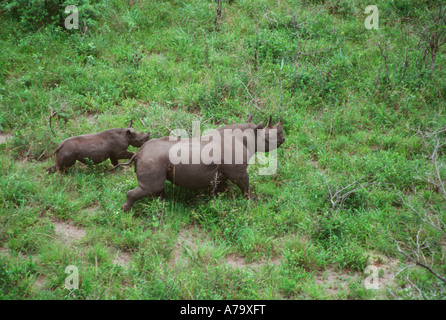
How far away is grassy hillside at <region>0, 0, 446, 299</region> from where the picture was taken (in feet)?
17.8

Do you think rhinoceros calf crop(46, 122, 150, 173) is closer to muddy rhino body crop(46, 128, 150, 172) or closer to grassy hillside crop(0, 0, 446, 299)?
muddy rhino body crop(46, 128, 150, 172)

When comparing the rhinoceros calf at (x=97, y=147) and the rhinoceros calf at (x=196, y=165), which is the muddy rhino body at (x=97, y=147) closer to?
the rhinoceros calf at (x=97, y=147)

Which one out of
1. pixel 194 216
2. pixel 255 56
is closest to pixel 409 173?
pixel 194 216

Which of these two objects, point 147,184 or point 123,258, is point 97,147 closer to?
point 147,184

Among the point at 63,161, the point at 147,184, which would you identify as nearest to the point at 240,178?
the point at 147,184

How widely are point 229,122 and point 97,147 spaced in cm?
257

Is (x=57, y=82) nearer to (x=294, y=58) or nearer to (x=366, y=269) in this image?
(x=294, y=58)

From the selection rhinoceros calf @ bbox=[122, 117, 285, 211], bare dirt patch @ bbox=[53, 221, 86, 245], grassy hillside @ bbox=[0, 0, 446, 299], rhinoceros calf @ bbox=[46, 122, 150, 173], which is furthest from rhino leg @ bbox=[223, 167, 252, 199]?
bare dirt patch @ bbox=[53, 221, 86, 245]

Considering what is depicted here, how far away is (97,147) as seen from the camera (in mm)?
6793

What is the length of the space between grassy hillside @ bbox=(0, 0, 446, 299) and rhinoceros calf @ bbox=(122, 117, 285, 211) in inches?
10.8

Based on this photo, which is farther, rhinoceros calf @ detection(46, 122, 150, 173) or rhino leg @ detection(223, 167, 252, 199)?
rhinoceros calf @ detection(46, 122, 150, 173)

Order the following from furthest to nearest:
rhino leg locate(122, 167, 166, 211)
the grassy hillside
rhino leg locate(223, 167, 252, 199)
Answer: rhino leg locate(223, 167, 252, 199), rhino leg locate(122, 167, 166, 211), the grassy hillside

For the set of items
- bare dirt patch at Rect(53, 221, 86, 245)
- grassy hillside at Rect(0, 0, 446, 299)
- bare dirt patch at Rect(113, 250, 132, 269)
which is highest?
grassy hillside at Rect(0, 0, 446, 299)

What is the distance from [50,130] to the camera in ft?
24.5
